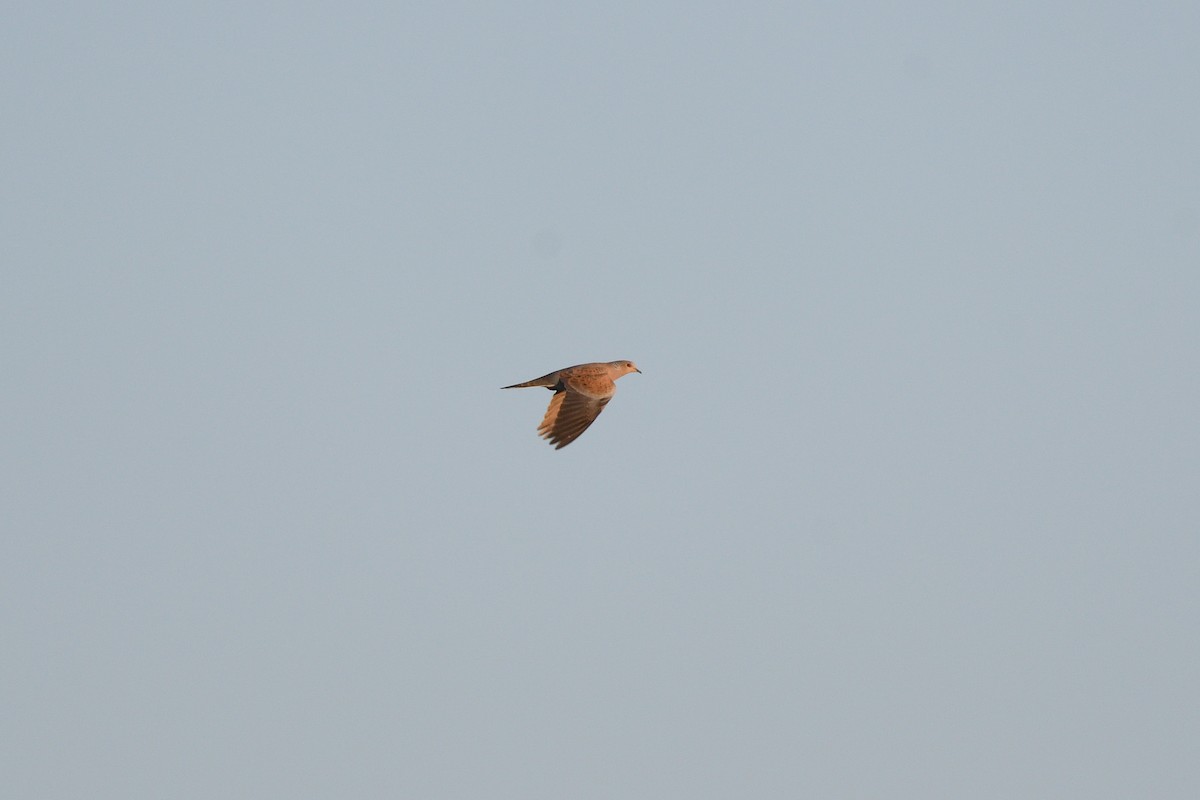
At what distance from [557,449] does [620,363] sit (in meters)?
3.85

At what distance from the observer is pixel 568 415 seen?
2820 inches

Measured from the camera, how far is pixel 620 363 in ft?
243

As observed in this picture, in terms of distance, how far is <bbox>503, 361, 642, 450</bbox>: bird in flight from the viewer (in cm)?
7112

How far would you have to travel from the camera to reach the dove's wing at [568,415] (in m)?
71.0

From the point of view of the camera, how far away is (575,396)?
72.2 metres

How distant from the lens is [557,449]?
70688 mm

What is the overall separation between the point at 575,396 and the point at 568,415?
0.67 metres

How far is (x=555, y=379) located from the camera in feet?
239

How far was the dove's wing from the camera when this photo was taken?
71.0 m

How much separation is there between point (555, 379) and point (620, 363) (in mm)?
1689

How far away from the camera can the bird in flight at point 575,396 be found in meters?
71.1
